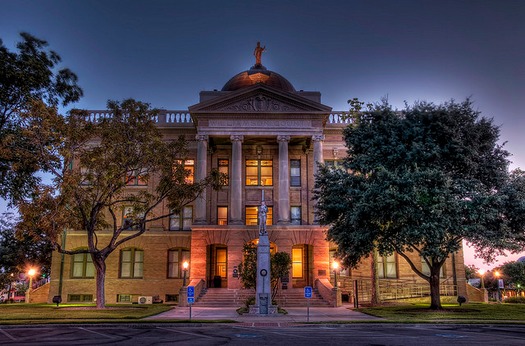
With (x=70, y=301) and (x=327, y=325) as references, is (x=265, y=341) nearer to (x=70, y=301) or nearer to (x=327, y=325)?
(x=327, y=325)

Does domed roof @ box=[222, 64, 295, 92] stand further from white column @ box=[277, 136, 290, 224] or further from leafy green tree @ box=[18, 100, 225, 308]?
leafy green tree @ box=[18, 100, 225, 308]

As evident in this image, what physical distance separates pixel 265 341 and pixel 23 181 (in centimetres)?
1999

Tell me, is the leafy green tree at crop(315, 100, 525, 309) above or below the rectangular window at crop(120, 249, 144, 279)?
above

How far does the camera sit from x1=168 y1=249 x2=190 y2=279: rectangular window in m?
41.1

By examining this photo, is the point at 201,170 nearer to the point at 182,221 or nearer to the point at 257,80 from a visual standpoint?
the point at 182,221

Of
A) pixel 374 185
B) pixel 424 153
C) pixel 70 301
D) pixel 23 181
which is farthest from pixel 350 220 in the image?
pixel 70 301

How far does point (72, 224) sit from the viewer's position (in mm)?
27875

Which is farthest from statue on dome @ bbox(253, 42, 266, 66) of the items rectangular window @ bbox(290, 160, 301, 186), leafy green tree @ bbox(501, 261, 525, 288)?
leafy green tree @ bbox(501, 261, 525, 288)

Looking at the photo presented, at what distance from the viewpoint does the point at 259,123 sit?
40.0 m

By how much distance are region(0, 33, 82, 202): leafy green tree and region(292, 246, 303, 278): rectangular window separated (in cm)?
2139

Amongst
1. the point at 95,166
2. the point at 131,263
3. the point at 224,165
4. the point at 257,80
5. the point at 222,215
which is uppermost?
the point at 257,80

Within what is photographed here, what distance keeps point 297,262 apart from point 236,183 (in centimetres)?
878

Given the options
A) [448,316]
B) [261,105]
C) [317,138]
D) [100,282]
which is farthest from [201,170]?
[448,316]

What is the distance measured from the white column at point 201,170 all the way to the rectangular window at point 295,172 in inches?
307
